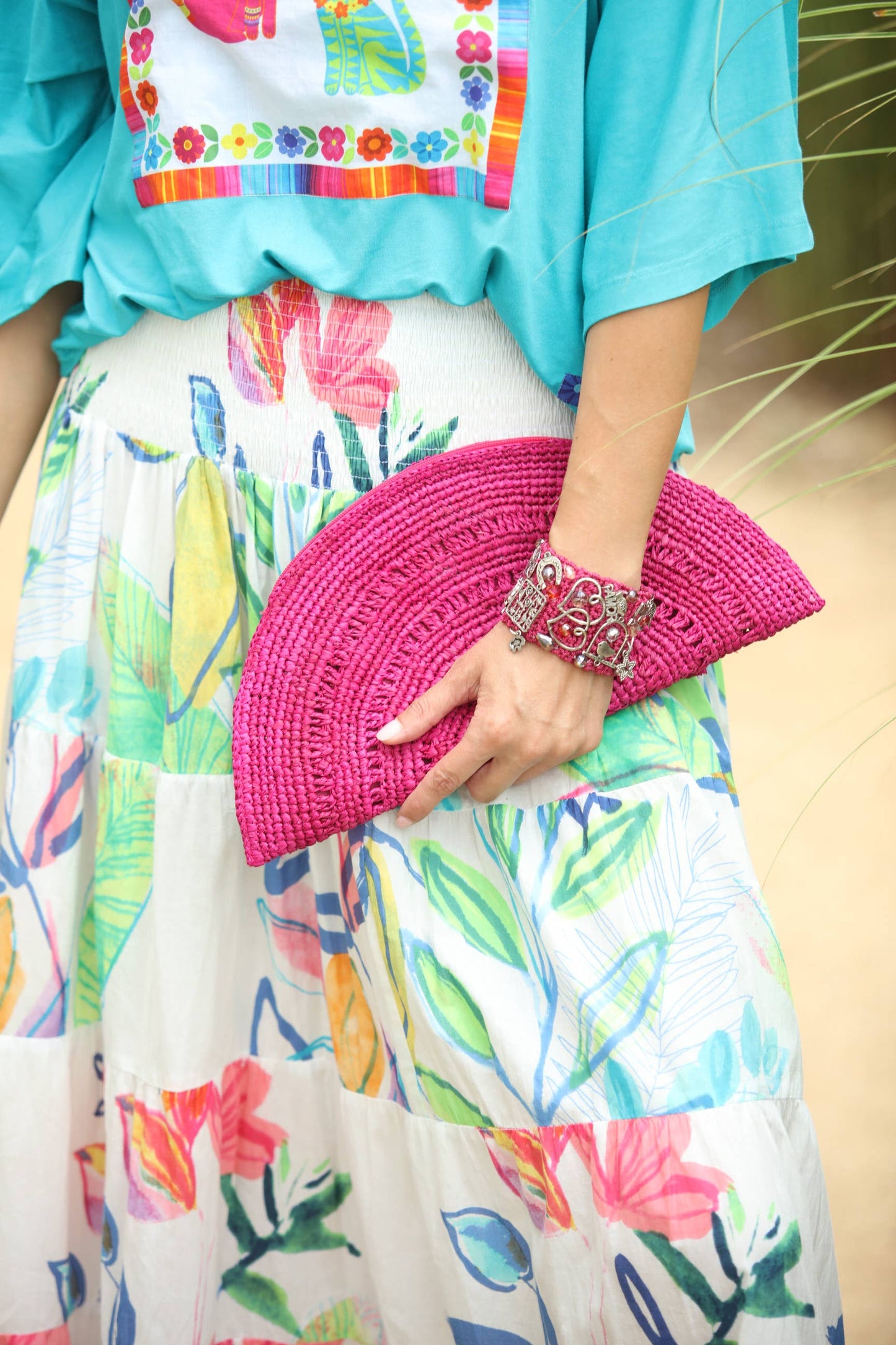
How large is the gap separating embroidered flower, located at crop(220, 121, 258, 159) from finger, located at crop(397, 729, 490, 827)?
14.2 inches

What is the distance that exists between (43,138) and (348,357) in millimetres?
350

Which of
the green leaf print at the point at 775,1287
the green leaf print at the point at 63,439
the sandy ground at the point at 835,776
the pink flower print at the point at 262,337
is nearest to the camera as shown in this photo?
the green leaf print at the point at 775,1287

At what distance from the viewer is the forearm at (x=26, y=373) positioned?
0.75 meters

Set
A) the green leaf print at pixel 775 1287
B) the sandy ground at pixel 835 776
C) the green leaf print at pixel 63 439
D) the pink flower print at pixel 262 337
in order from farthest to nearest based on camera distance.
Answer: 1. the sandy ground at pixel 835 776
2. the green leaf print at pixel 63 439
3. the pink flower print at pixel 262 337
4. the green leaf print at pixel 775 1287

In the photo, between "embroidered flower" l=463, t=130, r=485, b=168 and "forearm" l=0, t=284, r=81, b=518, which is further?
"forearm" l=0, t=284, r=81, b=518

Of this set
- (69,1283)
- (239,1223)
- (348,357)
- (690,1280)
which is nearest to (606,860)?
(690,1280)

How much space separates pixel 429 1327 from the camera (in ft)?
2.10

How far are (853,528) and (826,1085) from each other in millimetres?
1340

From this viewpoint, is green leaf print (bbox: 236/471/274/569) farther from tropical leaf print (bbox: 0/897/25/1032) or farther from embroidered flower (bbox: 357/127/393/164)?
tropical leaf print (bbox: 0/897/25/1032)

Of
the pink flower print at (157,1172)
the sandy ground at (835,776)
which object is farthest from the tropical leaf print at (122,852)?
the sandy ground at (835,776)

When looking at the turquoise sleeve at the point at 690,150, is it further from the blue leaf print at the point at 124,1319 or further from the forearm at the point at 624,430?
the blue leaf print at the point at 124,1319

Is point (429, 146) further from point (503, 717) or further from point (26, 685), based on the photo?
point (26, 685)

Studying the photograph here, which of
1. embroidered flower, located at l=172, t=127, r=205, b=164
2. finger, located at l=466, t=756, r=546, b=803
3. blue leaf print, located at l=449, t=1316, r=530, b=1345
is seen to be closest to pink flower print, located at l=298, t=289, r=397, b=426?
embroidered flower, located at l=172, t=127, r=205, b=164

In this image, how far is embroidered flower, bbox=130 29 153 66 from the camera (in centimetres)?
60
